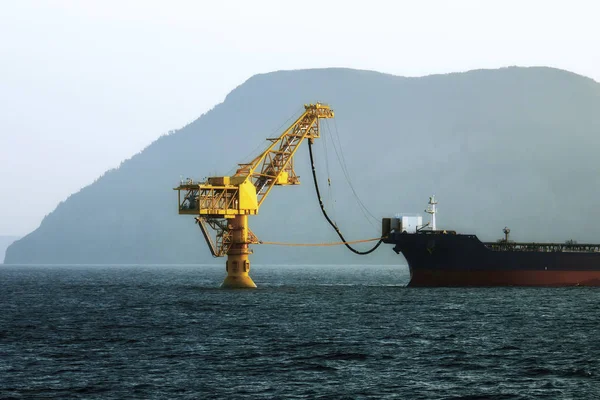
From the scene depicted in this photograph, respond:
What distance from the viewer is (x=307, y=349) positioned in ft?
132

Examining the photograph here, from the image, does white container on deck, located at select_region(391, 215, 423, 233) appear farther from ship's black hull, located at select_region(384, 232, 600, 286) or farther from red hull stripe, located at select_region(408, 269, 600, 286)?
red hull stripe, located at select_region(408, 269, 600, 286)

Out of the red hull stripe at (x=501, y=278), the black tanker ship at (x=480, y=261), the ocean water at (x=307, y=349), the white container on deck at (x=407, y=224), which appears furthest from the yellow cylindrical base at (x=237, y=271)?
the red hull stripe at (x=501, y=278)

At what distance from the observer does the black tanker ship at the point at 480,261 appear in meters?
70.4

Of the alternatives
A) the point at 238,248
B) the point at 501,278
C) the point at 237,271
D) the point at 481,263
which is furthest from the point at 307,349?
the point at 501,278

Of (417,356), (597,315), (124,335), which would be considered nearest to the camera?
(417,356)

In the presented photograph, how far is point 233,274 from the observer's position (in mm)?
70938

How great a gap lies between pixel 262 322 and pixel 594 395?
23217mm

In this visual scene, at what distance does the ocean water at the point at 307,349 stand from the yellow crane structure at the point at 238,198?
4.75 m

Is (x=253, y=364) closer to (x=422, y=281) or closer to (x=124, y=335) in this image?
(x=124, y=335)

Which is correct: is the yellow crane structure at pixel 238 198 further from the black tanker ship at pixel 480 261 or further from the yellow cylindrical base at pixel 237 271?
the black tanker ship at pixel 480 261

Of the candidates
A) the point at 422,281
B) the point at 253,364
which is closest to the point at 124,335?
the point at 253,364

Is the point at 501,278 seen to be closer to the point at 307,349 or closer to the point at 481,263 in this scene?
the point at 481,263

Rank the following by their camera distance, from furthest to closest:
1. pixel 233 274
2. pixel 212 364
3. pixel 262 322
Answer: pixel 233 274, pixel 262 322, pixel 212 364

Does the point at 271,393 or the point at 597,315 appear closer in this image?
the point at 271,393
